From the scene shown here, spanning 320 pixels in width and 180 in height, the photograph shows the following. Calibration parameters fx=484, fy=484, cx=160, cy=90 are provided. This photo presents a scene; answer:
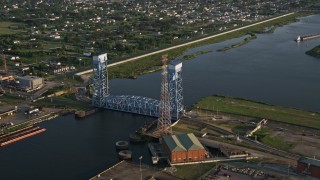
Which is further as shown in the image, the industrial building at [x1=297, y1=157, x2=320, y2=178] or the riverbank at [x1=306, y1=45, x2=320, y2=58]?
the riverbank at [x1=306, y1=45, x2=320, y2=58]

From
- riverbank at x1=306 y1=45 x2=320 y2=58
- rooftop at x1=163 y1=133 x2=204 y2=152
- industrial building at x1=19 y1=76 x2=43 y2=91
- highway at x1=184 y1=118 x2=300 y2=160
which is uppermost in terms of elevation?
riverbank at x1=306 y1=45 x2=320 y2=58

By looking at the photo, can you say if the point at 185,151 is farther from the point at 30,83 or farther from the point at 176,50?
the point at 176,50

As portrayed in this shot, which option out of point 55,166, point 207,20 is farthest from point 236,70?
point 207,20

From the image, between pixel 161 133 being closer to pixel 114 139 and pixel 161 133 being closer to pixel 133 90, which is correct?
pixel 114 139

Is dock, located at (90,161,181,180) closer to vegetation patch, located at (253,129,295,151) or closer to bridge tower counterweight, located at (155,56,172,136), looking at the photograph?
bridge tower counterweight, located at (155,56,172,136)

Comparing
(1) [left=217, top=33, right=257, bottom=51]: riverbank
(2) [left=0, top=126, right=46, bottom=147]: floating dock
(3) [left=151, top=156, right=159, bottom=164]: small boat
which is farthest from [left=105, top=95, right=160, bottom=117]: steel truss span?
(1) [left=217, top=33, right=257, bottom=51]: riverbank

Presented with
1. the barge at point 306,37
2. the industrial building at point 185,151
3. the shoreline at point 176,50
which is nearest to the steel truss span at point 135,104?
the industrial building at point 185,151
